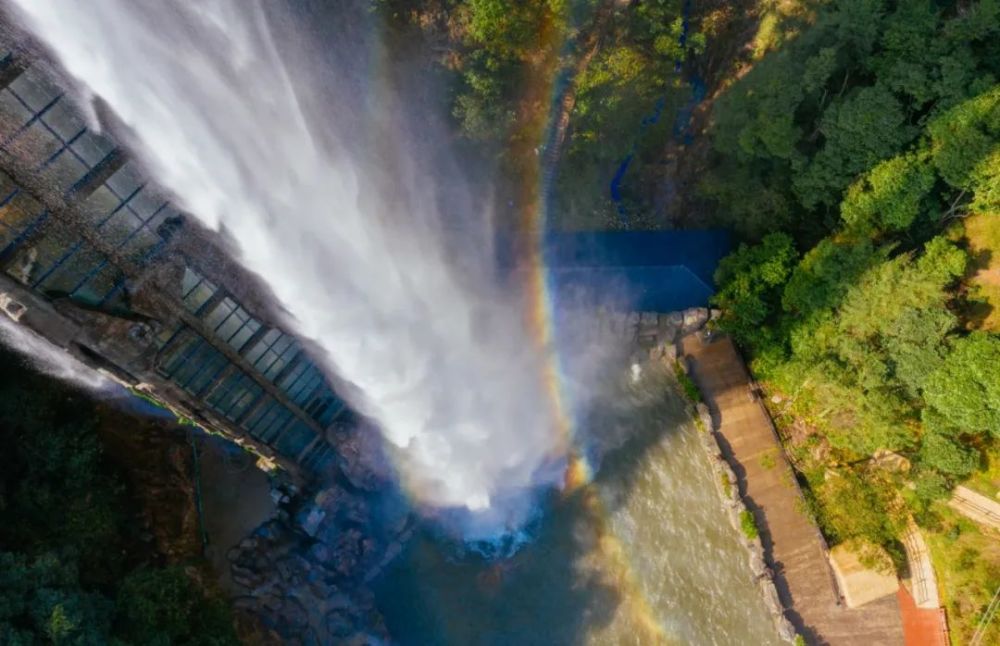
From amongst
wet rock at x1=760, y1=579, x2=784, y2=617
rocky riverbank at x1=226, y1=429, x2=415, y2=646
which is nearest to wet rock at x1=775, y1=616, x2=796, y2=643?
wet rock at x1=760, y1=579, x2=784, y2=617

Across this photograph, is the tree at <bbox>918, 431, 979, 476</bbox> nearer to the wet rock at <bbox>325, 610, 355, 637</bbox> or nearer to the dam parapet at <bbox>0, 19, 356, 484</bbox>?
the wet rock at <bbox>325, 610, 355, 637</bbox>

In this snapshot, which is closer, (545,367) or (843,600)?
(843,600)

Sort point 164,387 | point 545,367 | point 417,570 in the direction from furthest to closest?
point 545,367 < point 417,570 < point 164,387

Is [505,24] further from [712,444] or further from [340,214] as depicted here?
[712,444]

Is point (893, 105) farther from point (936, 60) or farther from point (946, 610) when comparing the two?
point (946, 610)

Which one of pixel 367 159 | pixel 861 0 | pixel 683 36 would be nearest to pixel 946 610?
pixel 861 0
